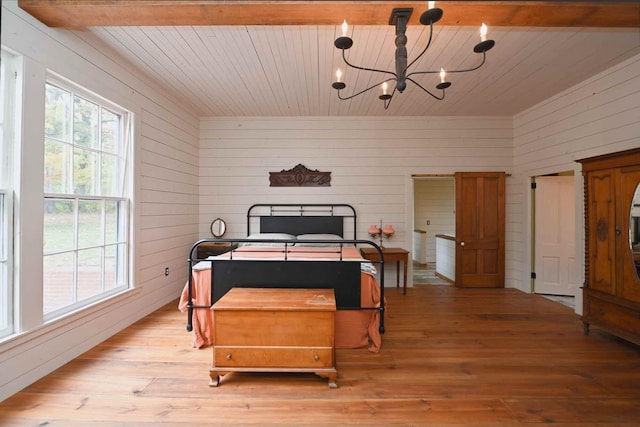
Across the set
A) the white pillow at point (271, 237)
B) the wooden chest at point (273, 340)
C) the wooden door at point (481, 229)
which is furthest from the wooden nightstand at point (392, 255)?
the wooden chest at point (273, 340)

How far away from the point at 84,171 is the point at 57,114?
0.51 metres

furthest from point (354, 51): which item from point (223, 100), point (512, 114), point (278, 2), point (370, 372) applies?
point (512, 114)

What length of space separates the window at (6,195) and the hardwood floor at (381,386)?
24.2 inches

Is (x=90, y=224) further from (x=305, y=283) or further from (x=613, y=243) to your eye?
(x=613, y=243)

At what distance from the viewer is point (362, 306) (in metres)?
2.69

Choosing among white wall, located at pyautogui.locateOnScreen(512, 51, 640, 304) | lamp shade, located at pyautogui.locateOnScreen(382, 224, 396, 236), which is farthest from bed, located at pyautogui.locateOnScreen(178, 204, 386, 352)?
white wall, located at pyautogui.locateOnScreen(512, 51, 640, 304)

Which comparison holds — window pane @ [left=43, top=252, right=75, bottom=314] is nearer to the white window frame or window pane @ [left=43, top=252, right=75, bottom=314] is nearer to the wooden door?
the white window frame

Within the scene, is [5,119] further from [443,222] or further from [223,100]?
[443,222]

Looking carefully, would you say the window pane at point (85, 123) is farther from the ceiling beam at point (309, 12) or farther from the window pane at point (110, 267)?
the window pane at point (110, 267)

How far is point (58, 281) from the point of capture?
2.41 meters

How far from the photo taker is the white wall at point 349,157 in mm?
4863

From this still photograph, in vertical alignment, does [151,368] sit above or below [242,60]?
below

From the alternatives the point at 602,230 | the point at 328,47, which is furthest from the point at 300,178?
the point at 602,230

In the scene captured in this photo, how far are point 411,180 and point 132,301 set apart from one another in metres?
4.21
